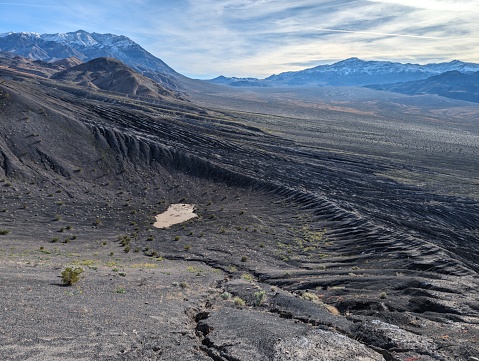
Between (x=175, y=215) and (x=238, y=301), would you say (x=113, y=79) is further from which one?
(x=238, y=301)

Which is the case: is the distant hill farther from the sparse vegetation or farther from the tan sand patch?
the sparse vegetation

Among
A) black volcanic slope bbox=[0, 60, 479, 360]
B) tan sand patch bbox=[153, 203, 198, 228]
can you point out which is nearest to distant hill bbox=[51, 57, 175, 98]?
black volcanic slope bbox=[0, 60, 479, 360]

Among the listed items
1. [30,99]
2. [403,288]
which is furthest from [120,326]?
[30,99]

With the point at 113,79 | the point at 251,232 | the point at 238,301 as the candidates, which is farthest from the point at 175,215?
the point at 113,79

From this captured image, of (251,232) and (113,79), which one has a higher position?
(113,79)

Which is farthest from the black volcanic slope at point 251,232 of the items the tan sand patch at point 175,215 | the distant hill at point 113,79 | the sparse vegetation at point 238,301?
the distant hill at point 113,79

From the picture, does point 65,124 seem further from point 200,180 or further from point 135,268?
point 135,268
